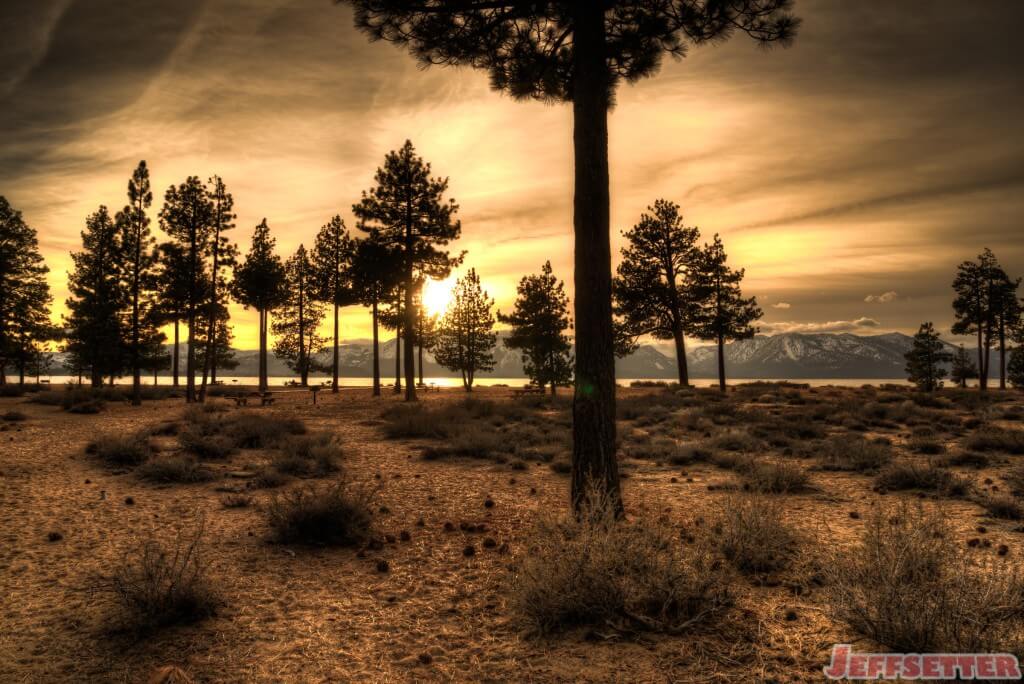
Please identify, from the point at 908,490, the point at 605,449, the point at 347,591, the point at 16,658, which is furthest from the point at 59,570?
the point at 908,490

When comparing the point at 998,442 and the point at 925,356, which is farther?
the point at 925,356

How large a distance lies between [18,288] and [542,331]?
118 ft

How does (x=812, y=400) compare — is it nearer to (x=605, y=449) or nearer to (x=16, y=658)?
(x=605, y=449)

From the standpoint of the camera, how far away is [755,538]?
5184mm

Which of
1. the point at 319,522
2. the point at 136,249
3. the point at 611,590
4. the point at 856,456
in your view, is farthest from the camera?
the point at 136,249

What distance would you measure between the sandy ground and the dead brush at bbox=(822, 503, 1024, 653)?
336 mm

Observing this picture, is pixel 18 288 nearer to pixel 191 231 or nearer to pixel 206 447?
pixel 191 231

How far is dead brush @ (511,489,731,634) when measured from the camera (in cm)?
392

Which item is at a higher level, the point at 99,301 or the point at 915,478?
the point at 99,301

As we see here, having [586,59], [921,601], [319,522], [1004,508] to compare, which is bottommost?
[1004,508]

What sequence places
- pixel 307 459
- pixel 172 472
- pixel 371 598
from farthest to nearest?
pixel 307 459
pixel 172 472
pixel 371 598

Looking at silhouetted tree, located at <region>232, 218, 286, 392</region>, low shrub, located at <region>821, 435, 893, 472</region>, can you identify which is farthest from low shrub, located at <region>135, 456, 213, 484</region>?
silhouetted tree, located at <region>232, 218, 286, 392</region>

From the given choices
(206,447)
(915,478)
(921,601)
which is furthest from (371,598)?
(915,478)

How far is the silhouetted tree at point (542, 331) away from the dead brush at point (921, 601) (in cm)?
2967
